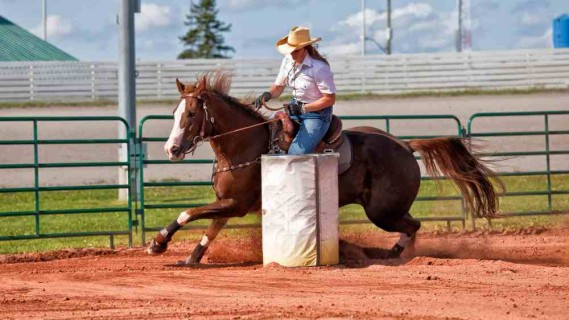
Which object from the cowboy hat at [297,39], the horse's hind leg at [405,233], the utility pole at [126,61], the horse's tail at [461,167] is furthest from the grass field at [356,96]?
the cowboy hat at [297,39]

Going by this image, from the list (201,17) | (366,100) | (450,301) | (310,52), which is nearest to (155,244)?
(310,52)

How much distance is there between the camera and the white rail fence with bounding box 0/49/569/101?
35688 mm

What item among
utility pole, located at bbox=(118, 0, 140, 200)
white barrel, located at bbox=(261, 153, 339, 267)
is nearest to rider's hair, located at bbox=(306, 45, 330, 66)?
white barrel, located at bbox=(261, 153, 339, 267)

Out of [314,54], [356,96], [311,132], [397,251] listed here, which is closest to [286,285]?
[311,132]

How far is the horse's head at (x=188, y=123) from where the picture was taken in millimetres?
9727

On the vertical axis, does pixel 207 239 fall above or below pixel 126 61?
below

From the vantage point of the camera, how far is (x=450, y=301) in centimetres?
770

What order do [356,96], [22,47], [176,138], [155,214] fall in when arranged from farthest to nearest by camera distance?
1. [22,47]
2. [356,96]
3. [155,214]
4. [176,138]

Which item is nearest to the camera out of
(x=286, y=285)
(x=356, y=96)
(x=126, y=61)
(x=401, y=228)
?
(x=286, y=285)

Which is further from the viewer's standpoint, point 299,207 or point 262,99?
point 262,99

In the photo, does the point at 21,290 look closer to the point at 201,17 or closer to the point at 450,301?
the point at 450,301

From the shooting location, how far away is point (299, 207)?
9.77 meters

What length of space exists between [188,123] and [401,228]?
2.50m

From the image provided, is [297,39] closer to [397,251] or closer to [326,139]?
[326,139]
